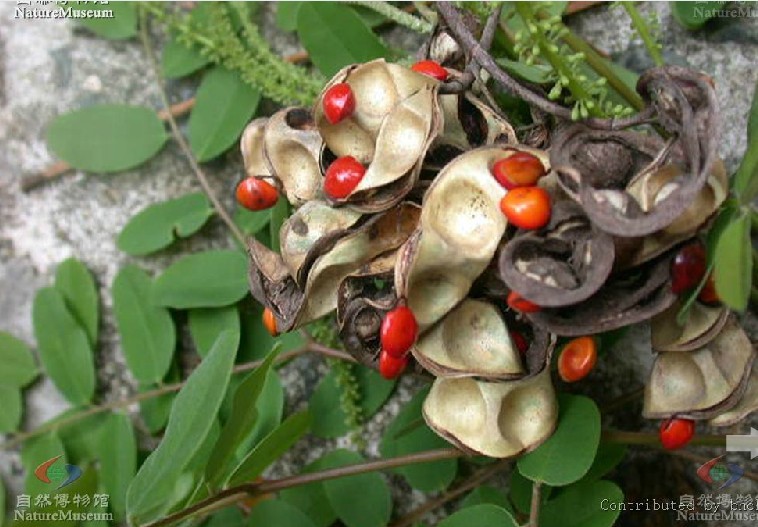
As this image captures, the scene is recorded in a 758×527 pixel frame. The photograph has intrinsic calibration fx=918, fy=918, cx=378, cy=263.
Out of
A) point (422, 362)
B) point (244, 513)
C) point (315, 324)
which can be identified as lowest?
point (244, 513)

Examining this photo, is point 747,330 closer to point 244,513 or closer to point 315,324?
point 315,324

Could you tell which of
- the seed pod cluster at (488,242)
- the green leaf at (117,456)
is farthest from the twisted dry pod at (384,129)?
the green leaf at (117,456)

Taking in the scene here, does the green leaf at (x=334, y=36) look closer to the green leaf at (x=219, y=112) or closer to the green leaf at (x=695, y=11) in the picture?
the green leaf at (x=219, y=112)

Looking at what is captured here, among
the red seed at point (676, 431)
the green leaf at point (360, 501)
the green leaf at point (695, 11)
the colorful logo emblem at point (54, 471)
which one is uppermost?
the green leaf at point (695, 11)

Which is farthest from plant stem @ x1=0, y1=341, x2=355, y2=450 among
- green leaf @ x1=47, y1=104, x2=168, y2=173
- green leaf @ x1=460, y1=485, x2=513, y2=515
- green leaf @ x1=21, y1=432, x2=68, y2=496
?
green leaf @ x1=47, y1=104, x2=168, y2=173

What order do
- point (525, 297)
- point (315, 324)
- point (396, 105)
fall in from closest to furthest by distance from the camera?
point (525, 297)
point (396, 105)
point (315, 324)

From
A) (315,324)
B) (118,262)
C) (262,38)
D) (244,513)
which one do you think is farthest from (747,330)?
(118,262)

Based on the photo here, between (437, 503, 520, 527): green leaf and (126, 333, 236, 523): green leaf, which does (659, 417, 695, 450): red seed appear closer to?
(437, 503, 520, 527): green leaf
